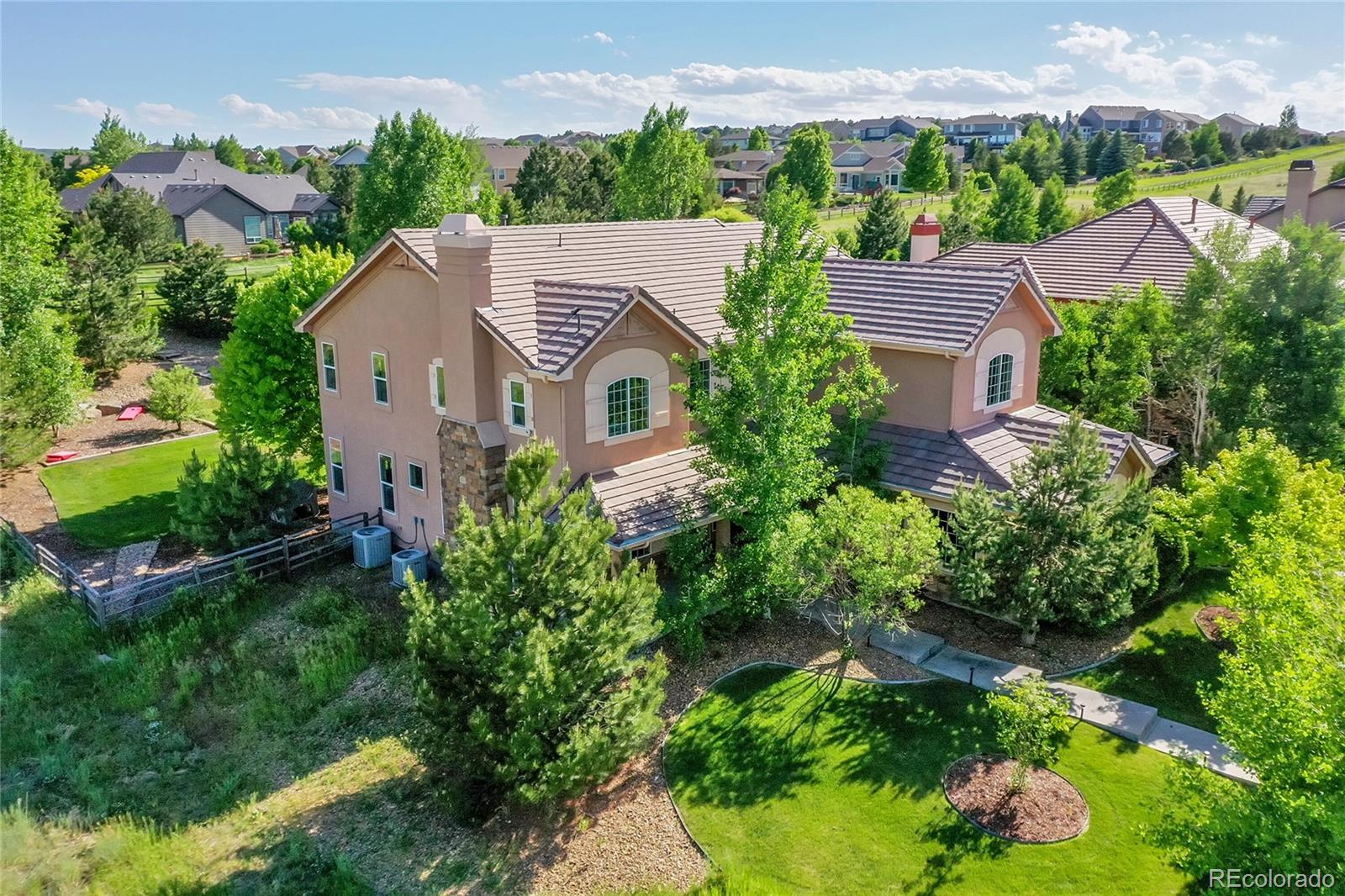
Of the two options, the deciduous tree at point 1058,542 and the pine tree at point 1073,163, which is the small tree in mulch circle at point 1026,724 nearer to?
the deciduous tree at point 1058,542

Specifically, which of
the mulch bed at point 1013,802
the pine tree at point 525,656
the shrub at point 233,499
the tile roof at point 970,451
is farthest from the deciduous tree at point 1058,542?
the shrub at point 233,499

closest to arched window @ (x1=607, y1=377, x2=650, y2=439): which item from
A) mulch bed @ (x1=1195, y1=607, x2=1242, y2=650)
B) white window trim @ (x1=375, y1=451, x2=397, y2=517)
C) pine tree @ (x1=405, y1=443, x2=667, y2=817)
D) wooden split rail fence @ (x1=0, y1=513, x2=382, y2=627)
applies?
pine tree @ (x1=405, y1=443, x2=667, y2=817)

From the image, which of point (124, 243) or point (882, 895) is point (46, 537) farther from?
point (124, 243)

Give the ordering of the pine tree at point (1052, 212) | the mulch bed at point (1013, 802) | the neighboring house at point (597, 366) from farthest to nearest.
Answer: the pine tree at point (1052, 212)
the neighboring house at point (597, 366)
the mulch bed at point (1013, 802)

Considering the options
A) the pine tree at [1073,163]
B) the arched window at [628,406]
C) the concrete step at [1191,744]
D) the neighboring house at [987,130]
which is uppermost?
the neighboring house at [987,130]

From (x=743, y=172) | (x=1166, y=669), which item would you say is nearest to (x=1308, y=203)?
(x=1166, y=669)

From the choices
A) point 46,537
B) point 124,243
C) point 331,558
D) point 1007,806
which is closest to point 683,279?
point 331,558
